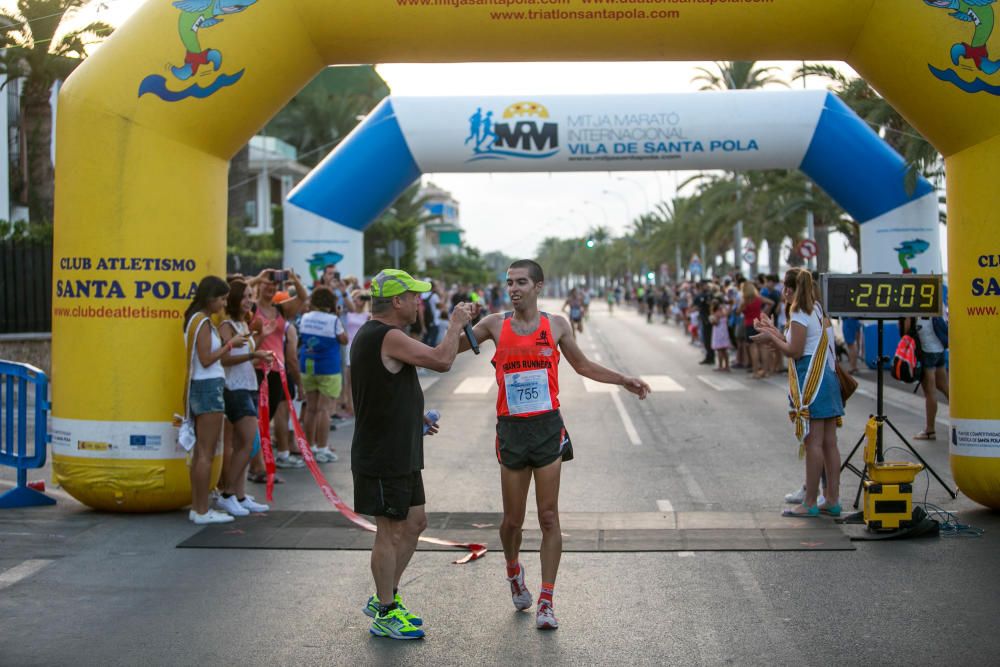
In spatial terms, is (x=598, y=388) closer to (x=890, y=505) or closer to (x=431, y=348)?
(x=890, y=505)

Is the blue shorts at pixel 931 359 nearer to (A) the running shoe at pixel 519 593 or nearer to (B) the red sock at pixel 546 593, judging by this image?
(A) the running shoe at pixel 519 593

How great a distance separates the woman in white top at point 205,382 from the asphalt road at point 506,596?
403 millimetres

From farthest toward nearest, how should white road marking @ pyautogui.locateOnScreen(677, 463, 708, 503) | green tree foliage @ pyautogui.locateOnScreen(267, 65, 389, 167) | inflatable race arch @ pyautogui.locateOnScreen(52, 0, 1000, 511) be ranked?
green tree foliage @ pyautogui.locateOnScreen(267, 65, 389, 167) → white road marking @ pyautogui.locateOnScreen(677, 463, 708, 503) → inflatable race arch @ pyautogui.locateOnScreen(52, 0, 1000, 511)

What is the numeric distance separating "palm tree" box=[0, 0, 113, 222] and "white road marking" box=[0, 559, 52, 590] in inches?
497

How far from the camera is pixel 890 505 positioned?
25.1ft

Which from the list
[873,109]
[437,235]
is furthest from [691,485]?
[437,235]

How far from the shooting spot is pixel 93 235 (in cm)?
857

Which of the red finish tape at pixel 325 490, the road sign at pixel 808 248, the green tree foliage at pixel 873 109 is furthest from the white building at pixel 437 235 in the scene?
the red finish tape at pixel 325 490

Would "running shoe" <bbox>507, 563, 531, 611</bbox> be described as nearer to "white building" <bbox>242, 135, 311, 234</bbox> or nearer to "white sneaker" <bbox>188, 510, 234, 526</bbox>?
"white sneaker" <bbox>188, 510, 234, 526</bbox>

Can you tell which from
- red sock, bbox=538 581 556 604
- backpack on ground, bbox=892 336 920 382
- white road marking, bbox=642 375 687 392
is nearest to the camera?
red sock, bbox=538 581 556 604

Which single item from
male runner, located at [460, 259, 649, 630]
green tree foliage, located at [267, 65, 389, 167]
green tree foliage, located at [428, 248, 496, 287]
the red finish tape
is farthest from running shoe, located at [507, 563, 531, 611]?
green tree foliage, located at [428, 248, 496, 287]

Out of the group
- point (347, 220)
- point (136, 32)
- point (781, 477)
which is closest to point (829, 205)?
point (347, 220)

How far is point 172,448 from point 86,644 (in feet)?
10.5

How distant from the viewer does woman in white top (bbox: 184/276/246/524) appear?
8289 mm
